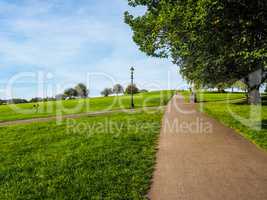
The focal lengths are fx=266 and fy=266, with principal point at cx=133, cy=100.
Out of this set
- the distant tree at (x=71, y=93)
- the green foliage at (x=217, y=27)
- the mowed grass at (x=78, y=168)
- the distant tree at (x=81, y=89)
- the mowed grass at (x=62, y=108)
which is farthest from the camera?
the distant tree at (x=71, y=93)

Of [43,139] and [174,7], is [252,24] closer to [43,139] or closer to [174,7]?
[174,7]

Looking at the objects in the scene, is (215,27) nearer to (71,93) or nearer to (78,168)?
(78,168)

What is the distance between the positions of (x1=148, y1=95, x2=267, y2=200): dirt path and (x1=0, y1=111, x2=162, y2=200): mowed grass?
17.8 inches

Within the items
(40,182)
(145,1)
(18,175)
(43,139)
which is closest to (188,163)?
(40,182)

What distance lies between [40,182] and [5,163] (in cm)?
264

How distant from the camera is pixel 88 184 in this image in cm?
586

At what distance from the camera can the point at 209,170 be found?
6820 mm

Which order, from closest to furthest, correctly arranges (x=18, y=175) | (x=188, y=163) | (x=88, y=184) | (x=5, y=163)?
(x=88, y=184)
(x=18, y=175)
(x=188, y=163)
(x=5, y=163)

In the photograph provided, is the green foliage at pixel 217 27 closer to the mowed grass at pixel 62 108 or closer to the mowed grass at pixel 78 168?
the mowed grass at pixel 78 168

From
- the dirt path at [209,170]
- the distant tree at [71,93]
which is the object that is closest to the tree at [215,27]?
the dirt path at [209,170]

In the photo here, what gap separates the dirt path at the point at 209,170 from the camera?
5316 mm

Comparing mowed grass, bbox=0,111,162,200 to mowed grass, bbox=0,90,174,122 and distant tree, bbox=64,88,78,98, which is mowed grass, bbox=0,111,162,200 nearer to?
mowed grass, bbox=0,90,174,122

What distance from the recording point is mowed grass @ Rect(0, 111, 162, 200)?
5.52 m

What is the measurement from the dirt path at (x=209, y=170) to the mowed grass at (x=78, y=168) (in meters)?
0.45
